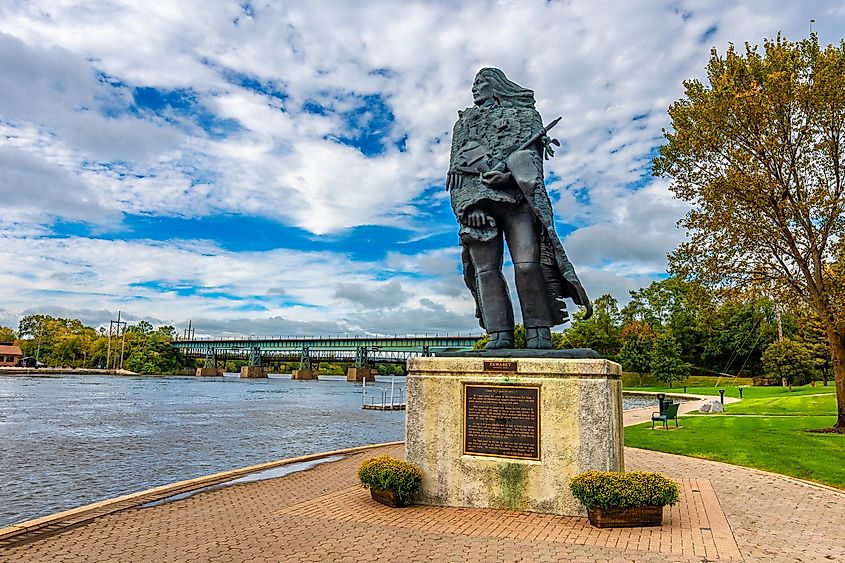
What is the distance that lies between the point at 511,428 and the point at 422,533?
5.42ft

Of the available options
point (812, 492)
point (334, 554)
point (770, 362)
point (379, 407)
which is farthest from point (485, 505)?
point (770, 362)

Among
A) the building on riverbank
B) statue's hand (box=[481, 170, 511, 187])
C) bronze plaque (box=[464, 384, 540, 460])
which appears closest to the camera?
bronze plaque (box=[464, 384, 540, 460])

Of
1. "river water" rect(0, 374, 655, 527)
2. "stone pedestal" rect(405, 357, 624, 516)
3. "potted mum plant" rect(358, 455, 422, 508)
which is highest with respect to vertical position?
"stone pedestal" rect(405, 357, 624, 516)

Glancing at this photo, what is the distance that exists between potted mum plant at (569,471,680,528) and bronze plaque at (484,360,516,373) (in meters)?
1.52

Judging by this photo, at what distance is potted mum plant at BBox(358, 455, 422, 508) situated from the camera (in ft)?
24.0

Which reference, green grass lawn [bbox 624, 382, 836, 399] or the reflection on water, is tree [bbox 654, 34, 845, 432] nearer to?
the reflection on water

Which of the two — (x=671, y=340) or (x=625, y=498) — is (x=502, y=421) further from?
(x=671, y=340)

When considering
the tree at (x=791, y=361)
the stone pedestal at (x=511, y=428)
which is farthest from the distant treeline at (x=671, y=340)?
the stone pedestal at (x=511, y=428)

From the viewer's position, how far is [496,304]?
879 cm

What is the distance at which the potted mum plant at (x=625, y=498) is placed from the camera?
21.0 ft

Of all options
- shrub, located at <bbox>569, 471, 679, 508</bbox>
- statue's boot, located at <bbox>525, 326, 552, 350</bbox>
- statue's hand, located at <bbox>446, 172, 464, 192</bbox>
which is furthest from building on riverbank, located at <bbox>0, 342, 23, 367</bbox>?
shrub, located at <bbox>569, 471, 679, 508</bbox>

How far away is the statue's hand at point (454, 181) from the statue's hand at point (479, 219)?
46cm

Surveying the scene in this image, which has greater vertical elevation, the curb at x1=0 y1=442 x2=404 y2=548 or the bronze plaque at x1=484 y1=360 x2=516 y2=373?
the bronze plaque at x1=484 y1=360 x2=516 y2=373

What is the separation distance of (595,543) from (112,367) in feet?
438
